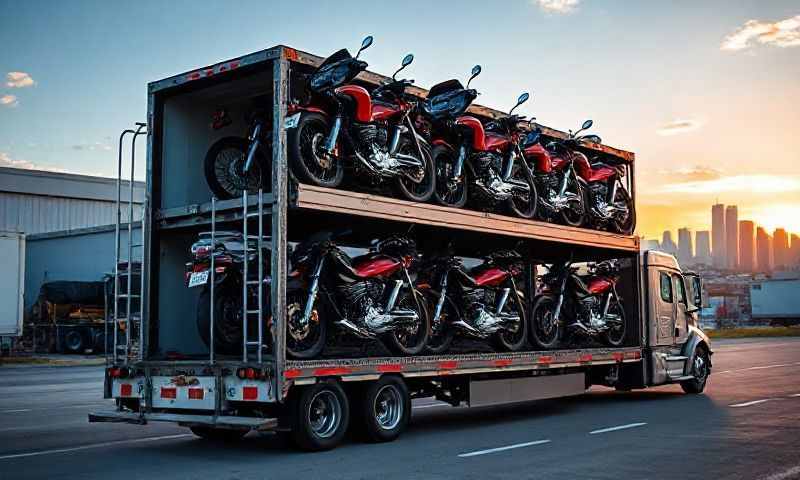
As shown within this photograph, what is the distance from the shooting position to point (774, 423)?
1264 cm

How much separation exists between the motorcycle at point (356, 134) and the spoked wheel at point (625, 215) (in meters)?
5.54

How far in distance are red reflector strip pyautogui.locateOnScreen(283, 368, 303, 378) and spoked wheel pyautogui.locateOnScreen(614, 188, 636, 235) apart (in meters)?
8.69

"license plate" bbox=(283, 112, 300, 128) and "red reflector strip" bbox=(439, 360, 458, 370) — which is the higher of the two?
"license plate" bbox=(283, 112, 300, 128)

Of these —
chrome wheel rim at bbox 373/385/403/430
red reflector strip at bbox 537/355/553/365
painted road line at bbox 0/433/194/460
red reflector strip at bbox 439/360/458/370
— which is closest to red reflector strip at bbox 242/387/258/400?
chrome wheel rim at bbox 373/385/403/430

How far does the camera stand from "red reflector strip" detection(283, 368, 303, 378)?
955 centimetres

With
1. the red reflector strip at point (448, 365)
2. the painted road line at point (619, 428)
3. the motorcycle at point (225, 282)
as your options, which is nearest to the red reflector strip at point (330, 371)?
the motorcycle at point (225, 282)

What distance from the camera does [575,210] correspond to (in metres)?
15.7

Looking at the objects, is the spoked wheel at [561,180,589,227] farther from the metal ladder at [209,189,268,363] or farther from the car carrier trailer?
the metal ladder at [209,189,268,363]

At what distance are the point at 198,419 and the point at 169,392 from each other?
0.65 metres

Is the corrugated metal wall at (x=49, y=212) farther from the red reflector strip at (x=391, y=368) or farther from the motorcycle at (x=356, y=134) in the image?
the red reflector strip at (x=391, y=368)

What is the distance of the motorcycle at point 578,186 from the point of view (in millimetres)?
15013

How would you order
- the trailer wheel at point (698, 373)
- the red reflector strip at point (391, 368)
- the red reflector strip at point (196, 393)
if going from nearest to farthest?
1. the red reflector strip at point (196, 393)
2. the red reflector strip at point (391, 368)
3. the trailer wheel at point (698, 373)

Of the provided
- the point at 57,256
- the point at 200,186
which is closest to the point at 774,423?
the point at 200,186

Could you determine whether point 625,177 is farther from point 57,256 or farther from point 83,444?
point 57,256
